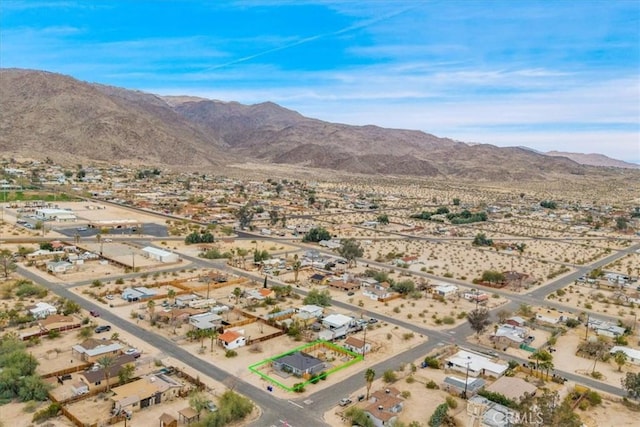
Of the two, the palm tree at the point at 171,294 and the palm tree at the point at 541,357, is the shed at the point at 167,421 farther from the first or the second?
the palm tree at the point at 541,357

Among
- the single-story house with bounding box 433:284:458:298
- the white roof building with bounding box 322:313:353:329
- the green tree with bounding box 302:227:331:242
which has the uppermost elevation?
the green tree with bounding box 302:227:331:242

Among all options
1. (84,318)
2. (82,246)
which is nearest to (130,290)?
(84,318)

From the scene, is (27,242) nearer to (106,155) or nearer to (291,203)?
(291,203)

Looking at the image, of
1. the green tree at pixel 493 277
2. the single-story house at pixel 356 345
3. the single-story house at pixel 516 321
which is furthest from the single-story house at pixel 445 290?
the single-story house at pixel 356 345

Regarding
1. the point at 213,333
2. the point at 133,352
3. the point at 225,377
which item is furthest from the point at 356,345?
the point at 133,352

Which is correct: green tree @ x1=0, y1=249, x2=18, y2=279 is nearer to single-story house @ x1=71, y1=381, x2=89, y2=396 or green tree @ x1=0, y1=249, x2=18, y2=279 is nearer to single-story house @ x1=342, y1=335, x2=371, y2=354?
single-story house @ x1=71, y1=381, x2=89, y2=396

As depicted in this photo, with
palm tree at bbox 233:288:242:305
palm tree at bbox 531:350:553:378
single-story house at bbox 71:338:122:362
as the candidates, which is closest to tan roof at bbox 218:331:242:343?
single-story house at bbox 71:338:122:362

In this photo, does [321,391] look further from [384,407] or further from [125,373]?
[125,373]

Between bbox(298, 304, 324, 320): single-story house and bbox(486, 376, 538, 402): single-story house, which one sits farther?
bbox(298, 304, 324, 320): single-story house
